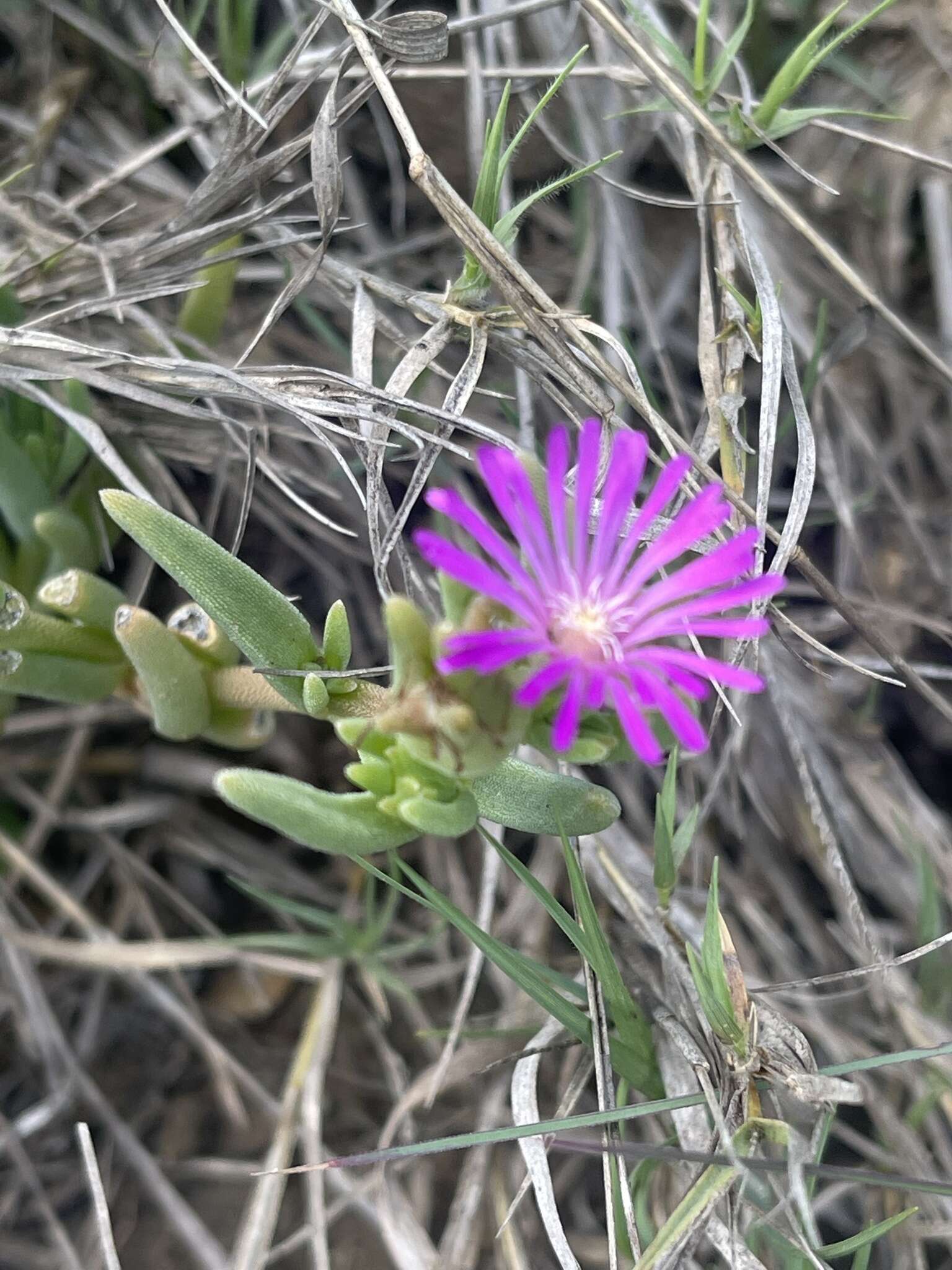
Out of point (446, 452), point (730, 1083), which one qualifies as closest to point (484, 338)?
point (446, 452)

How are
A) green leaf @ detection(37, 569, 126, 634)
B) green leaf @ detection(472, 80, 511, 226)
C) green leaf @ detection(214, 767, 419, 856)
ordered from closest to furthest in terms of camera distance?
green leaf @ detection(214, 767, 419, 856)
green leaf @ detection(472, 80, 511, 226)
green leaf @ detection(37, 569, 126, 634)

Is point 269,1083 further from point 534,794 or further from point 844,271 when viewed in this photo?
point 844,271

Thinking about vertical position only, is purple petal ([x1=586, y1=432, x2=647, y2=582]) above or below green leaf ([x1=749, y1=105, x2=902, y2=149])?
below

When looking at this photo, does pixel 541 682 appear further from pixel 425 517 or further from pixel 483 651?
pixel 425 517

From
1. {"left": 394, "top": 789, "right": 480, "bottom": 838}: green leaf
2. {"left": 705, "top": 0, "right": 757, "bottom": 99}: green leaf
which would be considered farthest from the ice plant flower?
{"left": 705, "top": 0, "right": 757, "bottom": 99}: green leaf

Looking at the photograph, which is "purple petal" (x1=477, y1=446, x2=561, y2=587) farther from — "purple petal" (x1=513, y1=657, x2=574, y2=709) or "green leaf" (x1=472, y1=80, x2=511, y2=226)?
"green leaf" (x1=472, y1=80, x2=511, y2=226)

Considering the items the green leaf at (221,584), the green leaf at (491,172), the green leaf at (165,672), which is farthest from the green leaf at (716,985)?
the green leaf at (491,172)

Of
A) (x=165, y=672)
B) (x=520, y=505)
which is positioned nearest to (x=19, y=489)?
(x=165, y=672)

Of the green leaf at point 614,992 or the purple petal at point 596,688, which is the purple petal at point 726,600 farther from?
the green leaf at point 614,992

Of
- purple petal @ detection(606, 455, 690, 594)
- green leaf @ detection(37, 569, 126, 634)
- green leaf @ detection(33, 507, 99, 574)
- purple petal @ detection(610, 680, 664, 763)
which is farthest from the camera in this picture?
green leaf @ detection(33, 507, 99, 574)

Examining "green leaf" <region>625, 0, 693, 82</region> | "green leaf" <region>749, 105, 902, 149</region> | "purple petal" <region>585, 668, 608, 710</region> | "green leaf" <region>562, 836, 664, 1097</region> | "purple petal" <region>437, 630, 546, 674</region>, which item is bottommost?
"green leaf" <region>562, 836, 664, 1097</region>

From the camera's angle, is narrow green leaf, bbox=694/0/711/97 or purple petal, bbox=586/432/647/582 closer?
purple petal, bbox=586/432/647/582
